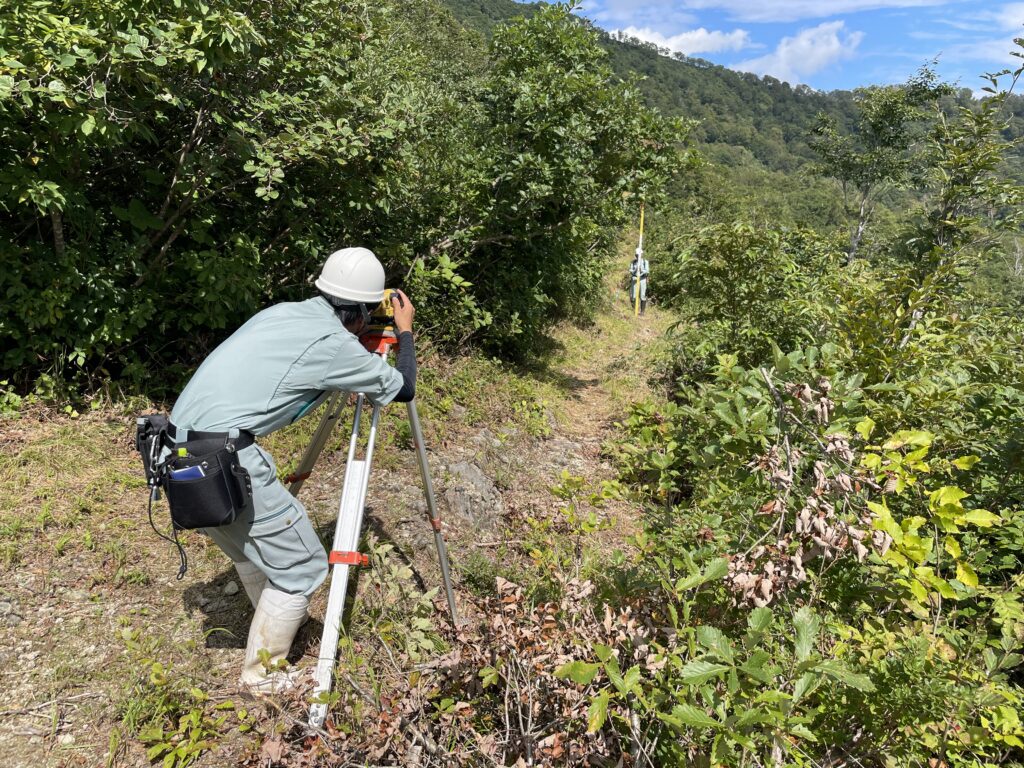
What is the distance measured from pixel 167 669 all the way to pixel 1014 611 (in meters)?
3.34

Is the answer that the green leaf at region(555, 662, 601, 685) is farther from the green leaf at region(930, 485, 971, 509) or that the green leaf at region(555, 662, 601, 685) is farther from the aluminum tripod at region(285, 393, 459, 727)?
the green leaf at region(930, 485, 971, 509)

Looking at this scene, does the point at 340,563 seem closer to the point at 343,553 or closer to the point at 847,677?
the point at 343,553

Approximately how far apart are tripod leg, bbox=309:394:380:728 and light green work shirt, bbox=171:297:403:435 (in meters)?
0.29

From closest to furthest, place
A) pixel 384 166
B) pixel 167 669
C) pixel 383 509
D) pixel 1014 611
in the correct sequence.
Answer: pixel 1014 611
pixel 167 669
pixel 383 509
pixel 384 166

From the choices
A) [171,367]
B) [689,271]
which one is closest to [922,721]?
[689,271]

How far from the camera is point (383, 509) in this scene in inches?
169

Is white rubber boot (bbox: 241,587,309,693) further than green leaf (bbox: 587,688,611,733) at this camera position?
Yes

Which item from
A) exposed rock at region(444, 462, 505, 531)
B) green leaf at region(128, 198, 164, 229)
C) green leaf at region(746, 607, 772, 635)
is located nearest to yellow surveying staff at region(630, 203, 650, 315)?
exposed rock at region(444, 462, 505, 531)

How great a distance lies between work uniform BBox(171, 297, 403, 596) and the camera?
2.43 metres

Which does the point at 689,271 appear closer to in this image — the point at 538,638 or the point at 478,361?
the point at 478,361

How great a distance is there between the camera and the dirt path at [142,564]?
2.62 meters

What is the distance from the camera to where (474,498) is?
462 centimetres

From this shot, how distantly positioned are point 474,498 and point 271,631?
209cm

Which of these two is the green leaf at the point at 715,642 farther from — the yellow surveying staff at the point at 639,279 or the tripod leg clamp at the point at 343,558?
the yellow surveying staff at the point at 639,279
